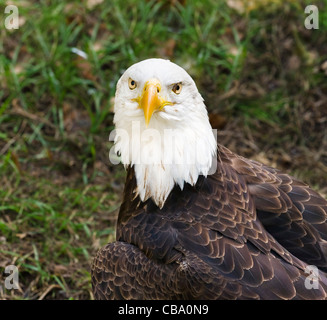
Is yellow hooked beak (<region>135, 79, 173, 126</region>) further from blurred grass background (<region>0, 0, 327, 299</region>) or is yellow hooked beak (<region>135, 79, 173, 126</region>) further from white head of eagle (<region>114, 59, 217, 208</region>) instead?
blurred grass background (<region>0, 0, 327, 299</region>)

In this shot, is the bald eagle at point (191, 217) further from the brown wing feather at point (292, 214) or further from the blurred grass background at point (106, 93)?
the blurred grass background at point (106, 93)

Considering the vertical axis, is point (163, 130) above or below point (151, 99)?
below

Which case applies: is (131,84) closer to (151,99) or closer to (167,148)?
(151,99)

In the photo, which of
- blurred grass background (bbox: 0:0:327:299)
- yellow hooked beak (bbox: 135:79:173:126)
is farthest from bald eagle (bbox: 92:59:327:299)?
blurred grass background (bbox: 0:0:327:299)

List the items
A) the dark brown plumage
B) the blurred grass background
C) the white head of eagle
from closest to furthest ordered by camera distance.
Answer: the dark brown plumage < the white head of eagle < the blurred grass background

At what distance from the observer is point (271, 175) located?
12.9ft

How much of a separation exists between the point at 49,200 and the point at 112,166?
814 mm

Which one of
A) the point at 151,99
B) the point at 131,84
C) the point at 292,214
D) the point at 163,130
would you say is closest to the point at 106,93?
the point at 131,84

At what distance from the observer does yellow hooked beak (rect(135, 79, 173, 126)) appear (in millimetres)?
3334

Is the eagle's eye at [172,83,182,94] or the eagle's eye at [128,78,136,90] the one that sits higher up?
the eagle's eye at [128,78,136,90]

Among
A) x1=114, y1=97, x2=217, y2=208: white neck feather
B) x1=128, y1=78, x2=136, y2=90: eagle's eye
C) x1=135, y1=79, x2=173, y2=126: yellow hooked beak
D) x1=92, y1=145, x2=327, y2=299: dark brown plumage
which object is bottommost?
x1=92, y1=145, x2=327, y2=299: dark brown plumage

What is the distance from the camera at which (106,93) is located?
6184 mm

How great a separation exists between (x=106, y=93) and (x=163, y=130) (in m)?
2.74

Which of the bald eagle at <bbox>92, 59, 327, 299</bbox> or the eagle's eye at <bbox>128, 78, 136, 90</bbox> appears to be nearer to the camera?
the bald eagle at <bbox>92, 59, 327, 299</bbox>
